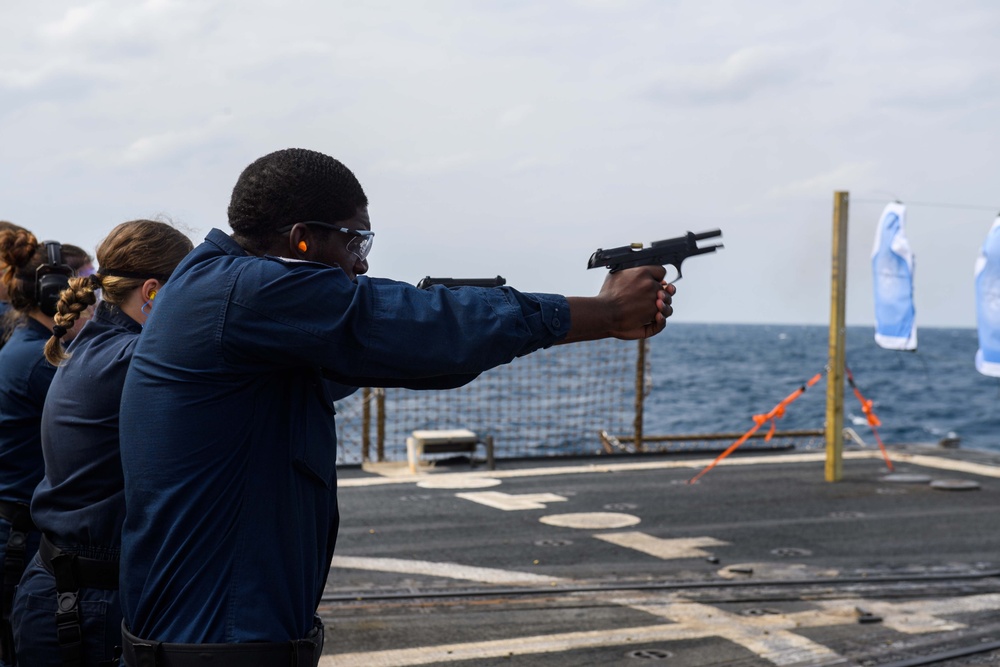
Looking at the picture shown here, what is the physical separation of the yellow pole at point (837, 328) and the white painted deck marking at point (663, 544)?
369 cm

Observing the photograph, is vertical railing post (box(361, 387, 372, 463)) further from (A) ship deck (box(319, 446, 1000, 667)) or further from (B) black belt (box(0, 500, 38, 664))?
(B) black belt (box(0, 500, 38, 664))

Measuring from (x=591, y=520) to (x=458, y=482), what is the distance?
2408 millimetres

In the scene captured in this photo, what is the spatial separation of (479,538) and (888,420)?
43.7 metres

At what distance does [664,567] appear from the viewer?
8805mm

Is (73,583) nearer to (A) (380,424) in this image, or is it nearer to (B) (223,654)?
(B) (223,654)

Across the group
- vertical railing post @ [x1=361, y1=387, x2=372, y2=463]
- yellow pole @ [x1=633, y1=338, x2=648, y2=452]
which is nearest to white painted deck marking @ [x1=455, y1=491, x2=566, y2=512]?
vertical railing post @ [x1=361, y1=387, x2=372, y2=463]

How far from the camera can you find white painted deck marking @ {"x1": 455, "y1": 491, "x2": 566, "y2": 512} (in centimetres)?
1129

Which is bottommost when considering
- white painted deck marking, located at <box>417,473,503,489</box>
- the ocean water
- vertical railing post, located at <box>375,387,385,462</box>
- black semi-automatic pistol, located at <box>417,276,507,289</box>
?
the ocean water

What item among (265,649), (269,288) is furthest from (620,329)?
(265,649)

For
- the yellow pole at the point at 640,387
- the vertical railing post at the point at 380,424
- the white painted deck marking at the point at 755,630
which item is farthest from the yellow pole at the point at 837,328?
the white painted deck marking at the point at 755,630

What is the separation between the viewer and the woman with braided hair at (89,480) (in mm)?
3479

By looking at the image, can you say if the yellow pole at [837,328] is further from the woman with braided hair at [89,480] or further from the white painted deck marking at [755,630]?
the woman with braided hair at [89,480]

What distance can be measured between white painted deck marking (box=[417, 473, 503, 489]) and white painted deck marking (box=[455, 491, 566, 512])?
0.42m

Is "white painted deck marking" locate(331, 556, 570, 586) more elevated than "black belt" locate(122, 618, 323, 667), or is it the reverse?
"black belt" locate(122, 618, 323, 667)
